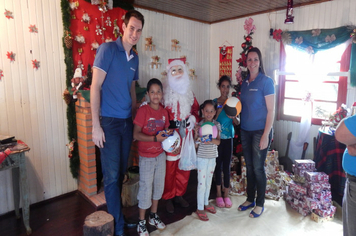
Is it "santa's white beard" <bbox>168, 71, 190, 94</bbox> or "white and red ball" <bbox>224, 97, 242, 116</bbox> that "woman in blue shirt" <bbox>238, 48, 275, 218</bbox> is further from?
"santa's white beard" <bbox>168, 71, 190, 94</bbox>

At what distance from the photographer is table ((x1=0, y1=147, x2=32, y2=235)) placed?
84.0 inches

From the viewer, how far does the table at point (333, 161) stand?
2906 millimetres

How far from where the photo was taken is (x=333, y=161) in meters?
2.97

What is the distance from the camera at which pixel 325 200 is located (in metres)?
2.60

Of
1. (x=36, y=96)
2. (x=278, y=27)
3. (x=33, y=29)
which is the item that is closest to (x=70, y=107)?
(x=36, y=96)

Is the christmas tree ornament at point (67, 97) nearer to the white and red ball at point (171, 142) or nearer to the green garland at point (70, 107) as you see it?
the green garland at point (70, 107)

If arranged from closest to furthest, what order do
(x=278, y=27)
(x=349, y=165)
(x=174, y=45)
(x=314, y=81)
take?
(x=349, y=165), (x=314, y=81), (x=278, y=27), (x=174, y=45)

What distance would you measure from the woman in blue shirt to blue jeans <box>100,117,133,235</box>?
1198 millimetres

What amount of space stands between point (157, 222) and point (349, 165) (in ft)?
5.62

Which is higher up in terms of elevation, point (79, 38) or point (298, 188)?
point (79, 38)

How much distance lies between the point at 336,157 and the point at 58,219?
3.27 m

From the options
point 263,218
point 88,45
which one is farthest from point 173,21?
point 263,218

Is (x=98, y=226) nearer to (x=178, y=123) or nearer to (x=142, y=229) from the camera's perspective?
(x=142, y=229)

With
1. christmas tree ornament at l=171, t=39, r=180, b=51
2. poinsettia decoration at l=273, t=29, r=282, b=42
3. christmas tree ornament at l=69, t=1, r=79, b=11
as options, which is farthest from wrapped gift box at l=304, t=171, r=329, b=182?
christmas tree ornament at l=69, t=1, r=79, b=11
